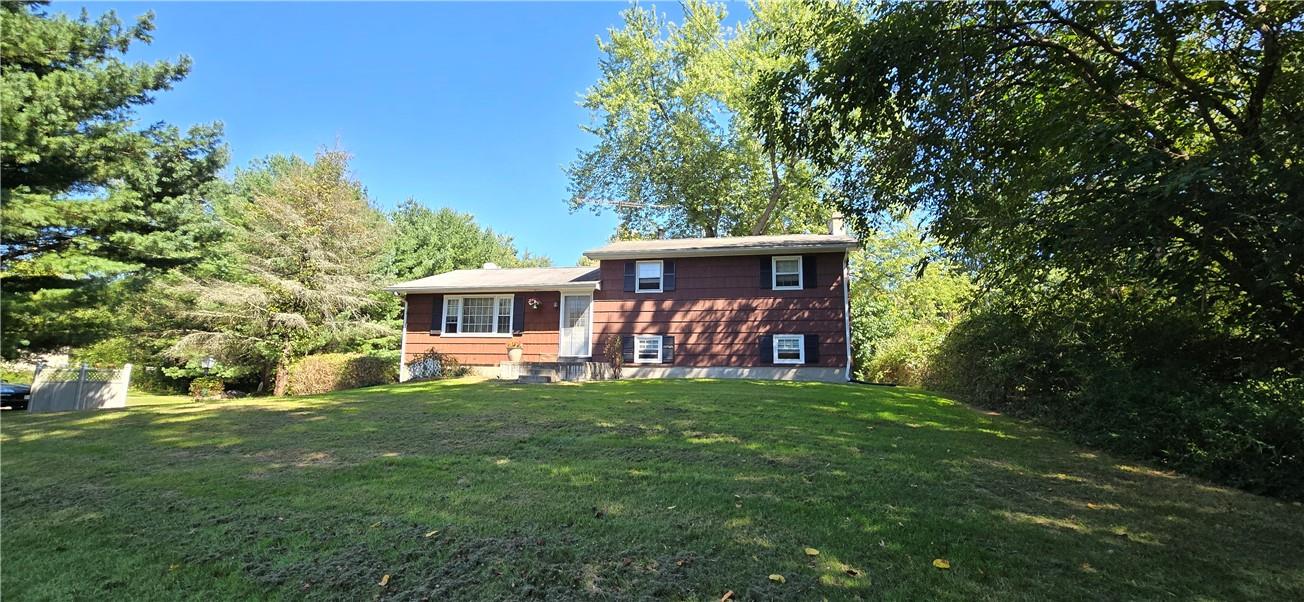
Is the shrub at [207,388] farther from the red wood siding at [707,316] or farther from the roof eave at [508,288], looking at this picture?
the red wood siding at [707,316]

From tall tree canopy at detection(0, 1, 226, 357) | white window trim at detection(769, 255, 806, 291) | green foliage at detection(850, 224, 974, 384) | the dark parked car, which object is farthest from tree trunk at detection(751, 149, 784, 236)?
the dark parked car

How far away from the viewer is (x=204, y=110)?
429 inches

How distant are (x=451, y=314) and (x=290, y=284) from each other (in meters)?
5.03

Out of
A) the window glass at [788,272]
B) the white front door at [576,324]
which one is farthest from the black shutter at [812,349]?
the white front door at [576,324]

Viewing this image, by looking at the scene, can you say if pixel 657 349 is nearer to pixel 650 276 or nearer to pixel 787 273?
pixel 650 276

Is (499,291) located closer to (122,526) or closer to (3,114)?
(3,114)

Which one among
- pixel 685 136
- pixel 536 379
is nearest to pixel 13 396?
pixel 536 379

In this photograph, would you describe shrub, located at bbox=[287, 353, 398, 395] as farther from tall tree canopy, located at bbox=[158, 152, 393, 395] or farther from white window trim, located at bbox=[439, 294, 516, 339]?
white window trim, located at bbox=[439, 294, 516, 339]

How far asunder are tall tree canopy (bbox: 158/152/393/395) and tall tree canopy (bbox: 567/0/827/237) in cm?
1257

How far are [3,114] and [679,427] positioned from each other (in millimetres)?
8576

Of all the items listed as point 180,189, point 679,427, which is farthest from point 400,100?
point 679,427

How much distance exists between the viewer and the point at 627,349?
17.5 metres

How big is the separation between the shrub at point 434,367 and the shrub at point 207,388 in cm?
600

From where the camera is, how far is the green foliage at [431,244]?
88.8 feet
